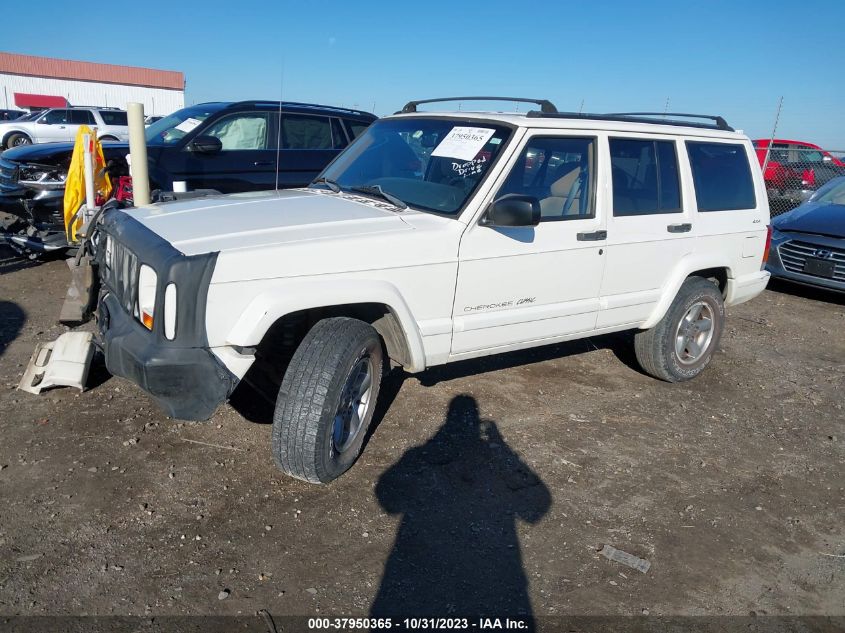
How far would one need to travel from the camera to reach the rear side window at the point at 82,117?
19719mm

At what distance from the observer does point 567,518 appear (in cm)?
330

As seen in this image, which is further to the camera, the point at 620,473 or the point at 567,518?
the point at 620,473

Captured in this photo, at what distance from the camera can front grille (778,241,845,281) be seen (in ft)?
26.0

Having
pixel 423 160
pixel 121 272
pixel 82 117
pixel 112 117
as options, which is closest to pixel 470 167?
pixel 423 160

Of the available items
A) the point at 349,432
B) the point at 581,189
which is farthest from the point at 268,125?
the point at 349,432

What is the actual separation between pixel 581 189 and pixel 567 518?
2.07m

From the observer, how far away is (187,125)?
720 cm

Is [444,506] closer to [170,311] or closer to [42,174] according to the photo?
[170,311]

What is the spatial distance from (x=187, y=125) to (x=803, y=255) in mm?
7756

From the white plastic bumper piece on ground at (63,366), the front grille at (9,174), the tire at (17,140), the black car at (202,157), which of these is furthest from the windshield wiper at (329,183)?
the tire at (17,140)

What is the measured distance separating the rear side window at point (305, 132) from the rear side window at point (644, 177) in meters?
4.36

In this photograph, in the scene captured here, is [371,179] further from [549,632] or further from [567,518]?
[549,632]

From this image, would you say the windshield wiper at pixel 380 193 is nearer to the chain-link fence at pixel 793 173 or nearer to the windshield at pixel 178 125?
the windshield at pixel 178 125

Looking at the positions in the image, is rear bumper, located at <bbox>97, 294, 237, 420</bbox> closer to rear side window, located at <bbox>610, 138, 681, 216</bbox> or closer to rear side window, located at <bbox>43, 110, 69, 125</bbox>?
rear side window, located at <bbox>610, 138, 681, 216</bbox>
